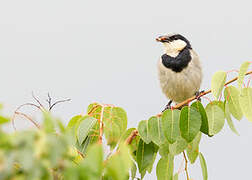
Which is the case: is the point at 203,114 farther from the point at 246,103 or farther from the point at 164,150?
the point at 164,150

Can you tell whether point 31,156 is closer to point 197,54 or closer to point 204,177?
point 204,177

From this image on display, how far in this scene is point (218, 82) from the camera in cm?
222

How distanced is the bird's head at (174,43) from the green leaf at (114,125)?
1.38 metres

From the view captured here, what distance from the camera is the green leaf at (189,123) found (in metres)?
2.16

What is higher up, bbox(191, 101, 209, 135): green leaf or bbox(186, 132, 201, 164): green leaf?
bbox(191, 101, 209, 135): green leaf

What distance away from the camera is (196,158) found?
2.52 metres

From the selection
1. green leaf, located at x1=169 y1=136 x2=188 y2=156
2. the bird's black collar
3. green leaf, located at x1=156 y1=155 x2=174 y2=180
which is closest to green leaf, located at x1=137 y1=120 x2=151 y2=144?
green leaf, located at x1=169 y1=136 x2=188 y2=156

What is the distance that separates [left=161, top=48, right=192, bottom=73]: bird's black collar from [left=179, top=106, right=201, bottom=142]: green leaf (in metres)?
1.40

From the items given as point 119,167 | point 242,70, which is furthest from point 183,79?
point 119,167

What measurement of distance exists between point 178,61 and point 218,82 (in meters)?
1.42

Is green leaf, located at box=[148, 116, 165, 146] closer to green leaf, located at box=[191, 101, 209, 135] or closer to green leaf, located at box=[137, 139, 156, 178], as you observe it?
green leaf, located at box=[137, 139, 156, 178]

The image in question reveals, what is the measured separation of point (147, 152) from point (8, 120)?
3.99ft

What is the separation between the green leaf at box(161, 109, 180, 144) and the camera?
216 cm

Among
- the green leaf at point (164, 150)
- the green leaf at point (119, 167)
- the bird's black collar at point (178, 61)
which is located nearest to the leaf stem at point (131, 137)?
the green leaf at point (164, 150)
